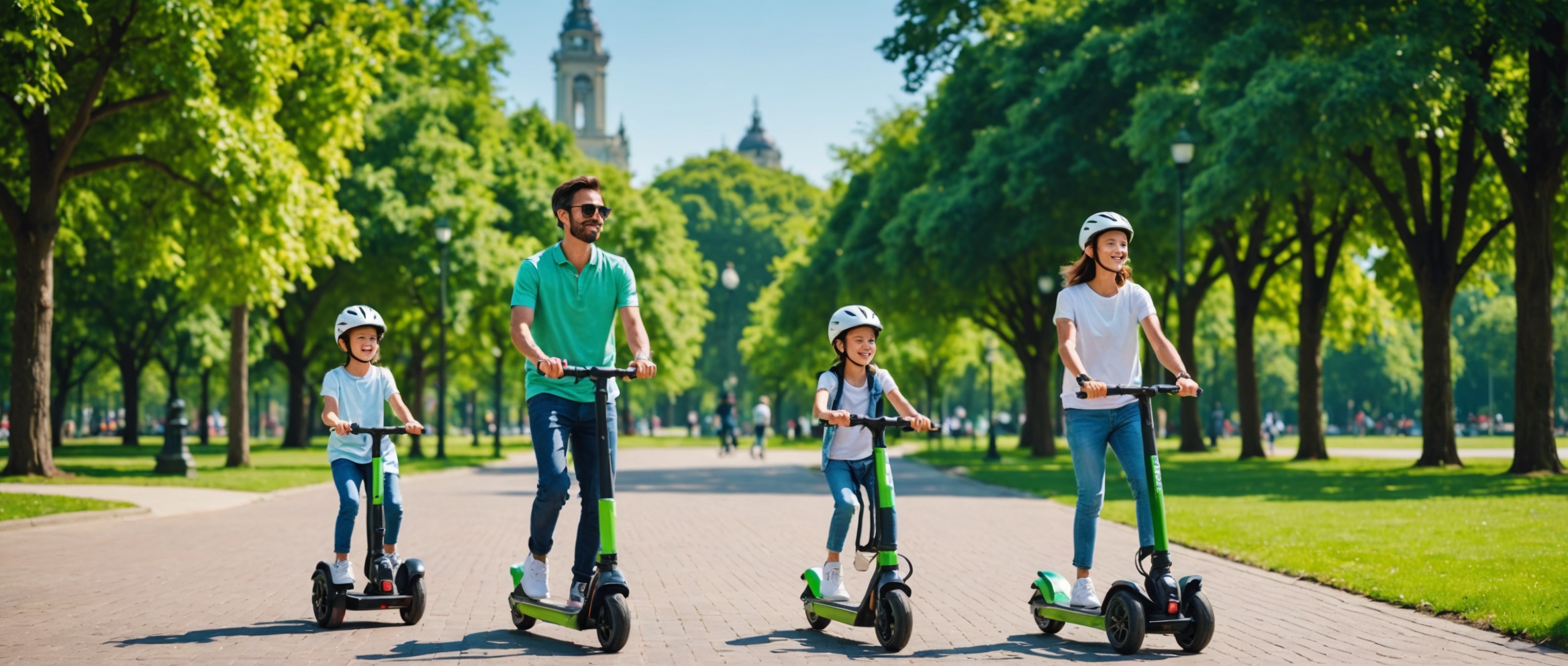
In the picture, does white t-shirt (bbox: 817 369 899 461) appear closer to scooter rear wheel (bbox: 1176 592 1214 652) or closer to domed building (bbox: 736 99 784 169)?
scooter rear wheel (bbox: 1176 592 1214 652)

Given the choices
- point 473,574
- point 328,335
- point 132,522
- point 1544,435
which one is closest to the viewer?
point 473,574

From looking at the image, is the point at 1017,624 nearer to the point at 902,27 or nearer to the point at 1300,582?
the point at 1300,582

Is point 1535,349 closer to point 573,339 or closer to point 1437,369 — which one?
point 1437,369

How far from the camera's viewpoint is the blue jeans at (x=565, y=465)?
23.0 feet

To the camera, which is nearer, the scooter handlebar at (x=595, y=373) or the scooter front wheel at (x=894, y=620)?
the scooter handlebar at (x=595, y=373)

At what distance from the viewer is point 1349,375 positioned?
8881cm

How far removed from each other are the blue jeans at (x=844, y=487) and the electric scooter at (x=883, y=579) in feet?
0.41

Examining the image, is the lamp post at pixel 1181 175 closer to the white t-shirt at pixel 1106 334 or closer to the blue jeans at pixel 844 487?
the white t-shirt at pixel 1106 334

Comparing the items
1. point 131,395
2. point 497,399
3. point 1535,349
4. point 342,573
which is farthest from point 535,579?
point 131,395

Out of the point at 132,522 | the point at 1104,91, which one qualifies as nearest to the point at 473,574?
the point at 132,522

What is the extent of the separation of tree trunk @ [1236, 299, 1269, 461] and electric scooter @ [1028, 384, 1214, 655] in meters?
27.3

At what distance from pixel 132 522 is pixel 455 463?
1830 centimetres

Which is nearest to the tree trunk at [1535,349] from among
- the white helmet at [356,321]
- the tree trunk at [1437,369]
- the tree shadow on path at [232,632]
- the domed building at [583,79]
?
the tree trunk at [1437,369]

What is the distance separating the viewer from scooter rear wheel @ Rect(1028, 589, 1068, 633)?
7.55m
